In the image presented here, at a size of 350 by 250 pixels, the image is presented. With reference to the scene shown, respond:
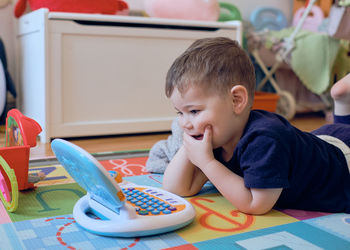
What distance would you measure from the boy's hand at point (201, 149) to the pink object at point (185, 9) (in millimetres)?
1155

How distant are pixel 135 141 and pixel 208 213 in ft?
2.75

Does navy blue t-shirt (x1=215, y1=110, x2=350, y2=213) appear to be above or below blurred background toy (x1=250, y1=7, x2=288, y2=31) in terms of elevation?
below

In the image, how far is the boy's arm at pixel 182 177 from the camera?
0.84m

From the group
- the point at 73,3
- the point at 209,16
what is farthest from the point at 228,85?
the point at 209,16

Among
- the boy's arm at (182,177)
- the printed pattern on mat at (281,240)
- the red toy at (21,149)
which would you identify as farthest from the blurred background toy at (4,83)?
the printed pattern on mat at (281,240)

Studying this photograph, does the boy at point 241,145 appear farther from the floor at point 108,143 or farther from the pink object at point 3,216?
the floor at point 108,143

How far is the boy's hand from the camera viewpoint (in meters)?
0.77

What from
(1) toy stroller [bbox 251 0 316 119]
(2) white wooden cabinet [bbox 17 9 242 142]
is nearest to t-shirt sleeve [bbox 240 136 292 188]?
(2) white wooden cabinet [bbox 17 9 242 142]

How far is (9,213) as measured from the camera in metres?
0.76

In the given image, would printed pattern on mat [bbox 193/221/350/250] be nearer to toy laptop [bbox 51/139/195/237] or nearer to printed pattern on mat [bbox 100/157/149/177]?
toy laptop [bbox 51/139/195/237]

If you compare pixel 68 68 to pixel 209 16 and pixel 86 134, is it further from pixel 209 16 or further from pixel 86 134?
pixel 209 16

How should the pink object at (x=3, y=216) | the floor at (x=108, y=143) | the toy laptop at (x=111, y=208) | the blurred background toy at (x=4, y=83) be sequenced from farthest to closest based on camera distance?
the blurred background toy at (x=4, y=83)
the floor at (x=108, y=143)
the pink object at (x=3, y=216)
the toy laptop at (x=111, y=208)

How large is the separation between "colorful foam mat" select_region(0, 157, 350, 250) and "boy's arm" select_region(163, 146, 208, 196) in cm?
3

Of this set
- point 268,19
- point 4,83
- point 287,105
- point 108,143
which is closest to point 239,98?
point 108,143
